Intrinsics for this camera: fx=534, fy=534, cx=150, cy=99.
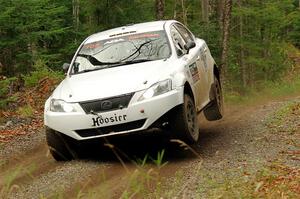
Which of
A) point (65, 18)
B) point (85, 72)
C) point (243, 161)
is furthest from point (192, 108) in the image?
point (65, 18)

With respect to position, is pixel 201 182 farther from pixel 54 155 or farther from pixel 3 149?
pixel 3 149

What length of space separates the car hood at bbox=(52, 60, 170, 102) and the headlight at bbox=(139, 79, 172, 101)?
0.19ft

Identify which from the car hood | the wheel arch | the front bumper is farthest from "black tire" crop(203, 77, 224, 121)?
the front bumper

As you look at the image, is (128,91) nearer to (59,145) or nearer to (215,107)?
(59,145)

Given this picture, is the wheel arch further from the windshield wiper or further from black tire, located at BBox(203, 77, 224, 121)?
black tire, located at BBox(203, 77, 224, 121)

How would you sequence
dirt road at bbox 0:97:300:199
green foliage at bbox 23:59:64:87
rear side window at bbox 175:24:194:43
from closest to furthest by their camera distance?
dirt road at bbox 0:97:300:199 → rear side window at bbox 175:24:194:43 → green foliage at bbox 23:59:64:87

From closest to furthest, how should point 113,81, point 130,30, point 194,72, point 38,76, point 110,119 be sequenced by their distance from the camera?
1. point 110,119
2. point 113,81
3. point 194,72
4. point 130,30
5. point 38,76

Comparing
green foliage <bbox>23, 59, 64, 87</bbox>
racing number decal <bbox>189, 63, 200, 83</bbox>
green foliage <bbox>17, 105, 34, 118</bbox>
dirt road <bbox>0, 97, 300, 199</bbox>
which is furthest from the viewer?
green foliage <bbox>23, 59, 64, 87</bbox>

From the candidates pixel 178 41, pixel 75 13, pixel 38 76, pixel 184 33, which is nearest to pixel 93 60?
pixel 178 41

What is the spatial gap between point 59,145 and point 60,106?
2.13 feet

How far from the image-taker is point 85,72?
8.22 meters

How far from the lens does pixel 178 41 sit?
8.82m

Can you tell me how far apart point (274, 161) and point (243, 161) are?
0.40 meters

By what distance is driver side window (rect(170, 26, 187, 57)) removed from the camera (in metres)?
8.39
